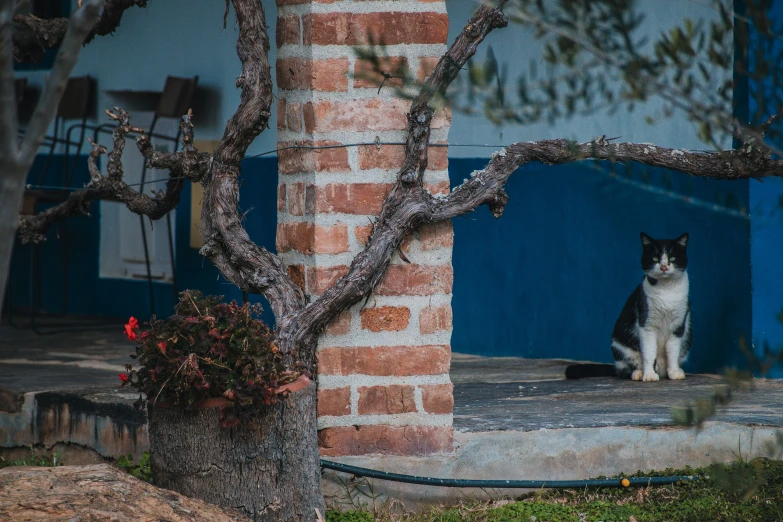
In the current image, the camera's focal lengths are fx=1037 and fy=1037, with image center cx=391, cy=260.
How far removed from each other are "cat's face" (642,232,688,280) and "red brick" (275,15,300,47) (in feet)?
8.17

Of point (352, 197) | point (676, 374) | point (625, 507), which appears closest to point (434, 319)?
point (352, 197)

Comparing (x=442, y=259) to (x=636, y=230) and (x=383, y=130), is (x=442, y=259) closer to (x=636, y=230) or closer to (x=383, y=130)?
(x=383, y=130)

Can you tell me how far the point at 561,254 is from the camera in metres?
6.31

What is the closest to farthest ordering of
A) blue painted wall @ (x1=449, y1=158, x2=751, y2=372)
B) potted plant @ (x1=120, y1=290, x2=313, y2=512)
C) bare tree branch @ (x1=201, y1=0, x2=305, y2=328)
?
1. potted plant @ (x1=120, y1=290, x2=313, y2=512)
2. bare tree branch @ (x1=201, y1=0, x2=305, y2=328)
3. blue painted wall @ (x1=449, y1=158, x2=751, y2=372)

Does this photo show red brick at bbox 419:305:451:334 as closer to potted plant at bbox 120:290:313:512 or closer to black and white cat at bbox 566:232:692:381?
potted plant at bbox 120:290:313:512

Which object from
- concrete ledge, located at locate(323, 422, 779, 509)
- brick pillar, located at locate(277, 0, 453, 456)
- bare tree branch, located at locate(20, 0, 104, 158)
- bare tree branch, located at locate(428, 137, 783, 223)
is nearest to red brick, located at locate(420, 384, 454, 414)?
brick pillar, located at locate(277, 0, 453, 456)

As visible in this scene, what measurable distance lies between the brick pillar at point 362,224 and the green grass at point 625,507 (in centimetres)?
25

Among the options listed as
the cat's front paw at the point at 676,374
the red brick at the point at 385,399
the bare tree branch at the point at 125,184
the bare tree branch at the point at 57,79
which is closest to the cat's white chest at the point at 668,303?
the cat's front paw at the point at 676,374

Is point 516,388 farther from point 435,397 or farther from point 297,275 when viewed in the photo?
point 297,275

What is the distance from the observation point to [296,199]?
3.75 meters

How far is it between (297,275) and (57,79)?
218 cm

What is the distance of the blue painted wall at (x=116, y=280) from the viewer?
23.0 ft

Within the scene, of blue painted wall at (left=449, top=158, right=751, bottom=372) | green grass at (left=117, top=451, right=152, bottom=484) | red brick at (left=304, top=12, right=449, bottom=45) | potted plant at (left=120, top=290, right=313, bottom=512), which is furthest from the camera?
blue painted wall at (left=449, top=158, right=751, bottom=372)

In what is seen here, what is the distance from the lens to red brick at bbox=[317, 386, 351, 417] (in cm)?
371
